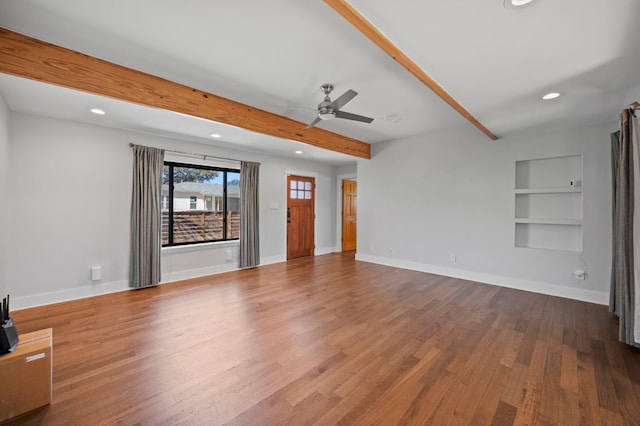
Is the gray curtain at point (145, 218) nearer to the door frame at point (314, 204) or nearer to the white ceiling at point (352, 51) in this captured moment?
the white ceiling at point (352, 51)

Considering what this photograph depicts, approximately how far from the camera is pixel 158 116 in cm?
339

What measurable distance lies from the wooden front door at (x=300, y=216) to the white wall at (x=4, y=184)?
4.50m

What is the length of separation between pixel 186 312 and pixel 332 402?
2.30 m

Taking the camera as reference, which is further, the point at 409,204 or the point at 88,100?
the point at 409,204

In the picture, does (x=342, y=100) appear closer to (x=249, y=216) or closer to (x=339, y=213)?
(x=249, y=216)

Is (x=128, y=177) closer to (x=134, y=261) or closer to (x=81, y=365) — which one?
(x=134, y=261)

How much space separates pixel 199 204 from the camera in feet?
16.9

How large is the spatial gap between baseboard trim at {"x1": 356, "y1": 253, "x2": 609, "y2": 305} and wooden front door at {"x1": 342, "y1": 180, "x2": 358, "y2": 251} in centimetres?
195

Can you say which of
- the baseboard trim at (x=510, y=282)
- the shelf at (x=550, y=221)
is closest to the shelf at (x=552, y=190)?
the shelf at (x=550, y=221)

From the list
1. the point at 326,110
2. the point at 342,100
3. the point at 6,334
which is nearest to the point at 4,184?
the point at 6,334

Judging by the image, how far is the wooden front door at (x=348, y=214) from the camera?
7.68 metres

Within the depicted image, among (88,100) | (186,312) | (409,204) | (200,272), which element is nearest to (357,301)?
(186,312)

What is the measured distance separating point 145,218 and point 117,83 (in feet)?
7.49

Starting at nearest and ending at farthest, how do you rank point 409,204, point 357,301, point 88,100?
point 88,100 < point 357,301 < point 409,204
